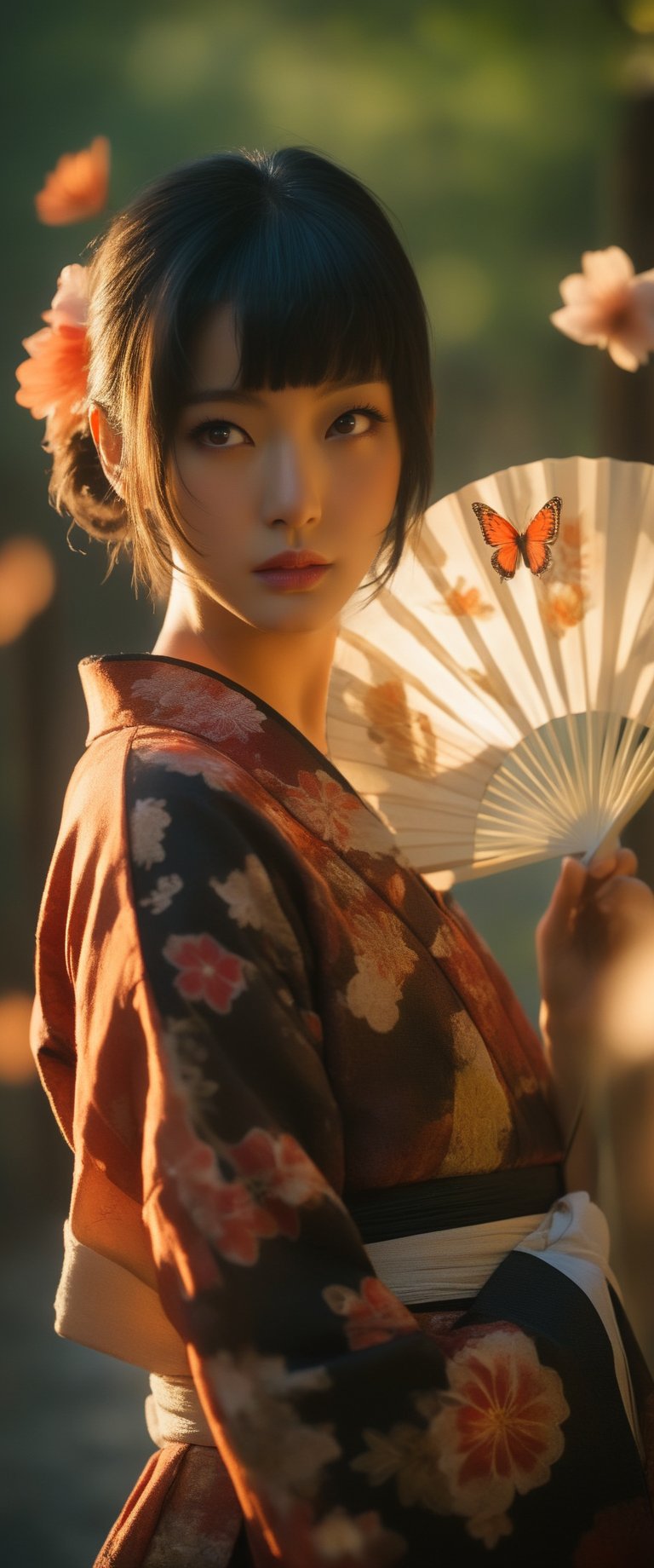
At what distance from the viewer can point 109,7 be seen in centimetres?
363

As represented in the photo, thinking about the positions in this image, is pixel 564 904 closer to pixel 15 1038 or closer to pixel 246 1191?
pixel 246 1191

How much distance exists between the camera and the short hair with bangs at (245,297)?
47.0 inches

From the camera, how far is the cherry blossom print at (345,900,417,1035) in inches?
44.7

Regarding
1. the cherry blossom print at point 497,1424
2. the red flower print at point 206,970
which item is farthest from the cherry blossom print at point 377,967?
the cherry blossom print at point 497,1424

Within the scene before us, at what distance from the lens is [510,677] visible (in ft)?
5.14

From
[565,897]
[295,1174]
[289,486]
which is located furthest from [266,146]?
[295,1174]

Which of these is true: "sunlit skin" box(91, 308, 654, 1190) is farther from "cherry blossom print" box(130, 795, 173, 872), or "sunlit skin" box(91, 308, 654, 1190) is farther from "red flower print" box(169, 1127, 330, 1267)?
"red flower print" box(169, 1127, 330, 1267)

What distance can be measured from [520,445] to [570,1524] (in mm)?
3241

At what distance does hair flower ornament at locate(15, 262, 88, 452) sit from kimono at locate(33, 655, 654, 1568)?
313mm

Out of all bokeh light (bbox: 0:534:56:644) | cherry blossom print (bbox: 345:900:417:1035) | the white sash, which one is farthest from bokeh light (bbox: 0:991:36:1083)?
cherry blossom print (bbox: 345:900:417:1035)

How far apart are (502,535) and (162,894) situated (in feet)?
2.05

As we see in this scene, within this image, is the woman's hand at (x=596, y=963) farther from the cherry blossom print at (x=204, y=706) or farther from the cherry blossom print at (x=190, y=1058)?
the cherry blossom print at (x=190, y=1058)

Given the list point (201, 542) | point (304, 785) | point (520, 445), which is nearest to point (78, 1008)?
point (304, 785)

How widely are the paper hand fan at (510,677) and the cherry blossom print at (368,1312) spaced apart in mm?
664
